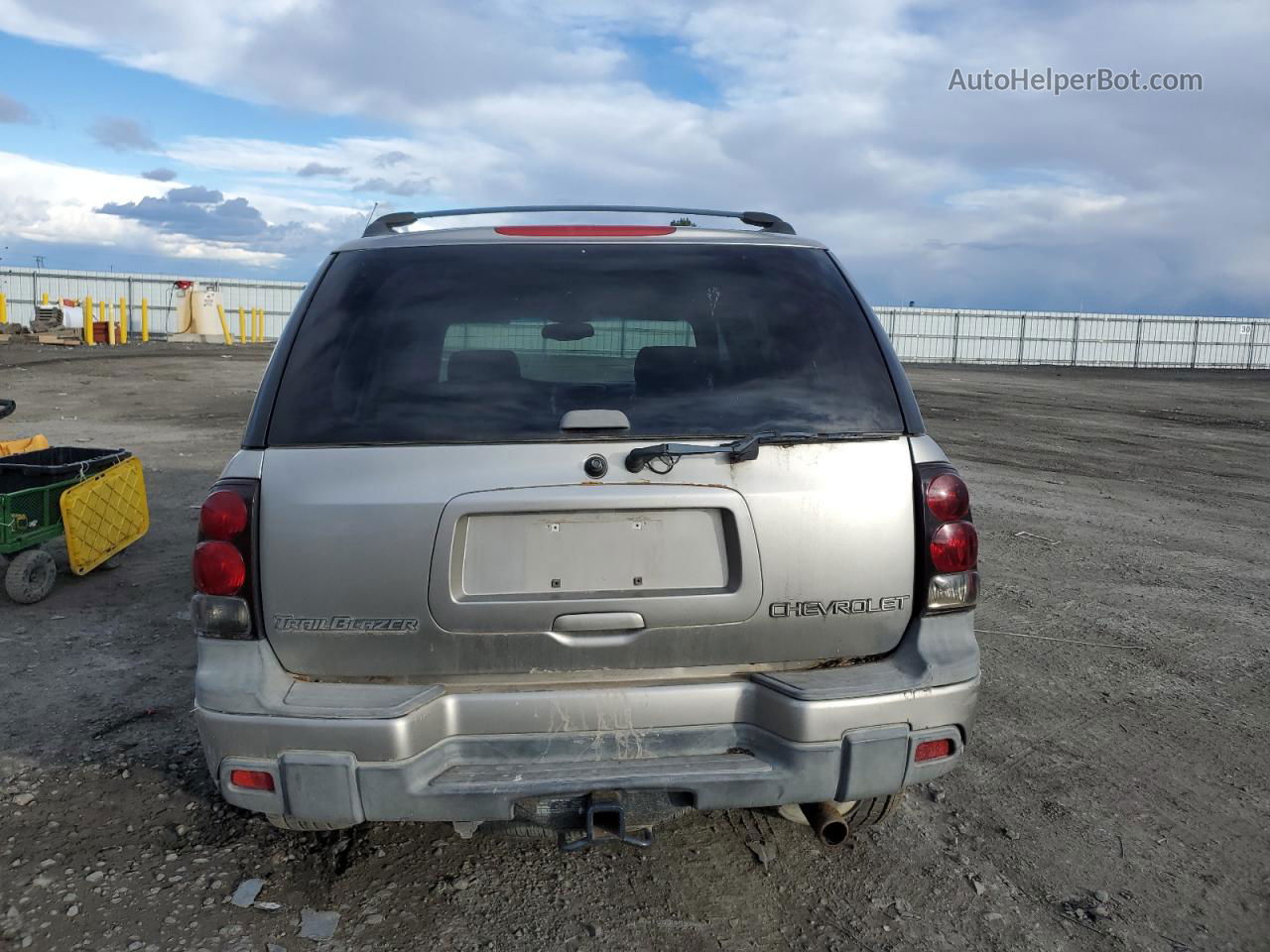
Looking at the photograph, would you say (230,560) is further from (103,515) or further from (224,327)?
(224,327)

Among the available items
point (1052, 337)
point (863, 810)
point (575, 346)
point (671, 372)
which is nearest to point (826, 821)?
point (863, 810)

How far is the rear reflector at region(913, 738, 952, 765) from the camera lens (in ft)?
8.53

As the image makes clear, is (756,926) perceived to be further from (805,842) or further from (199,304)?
(199,304)

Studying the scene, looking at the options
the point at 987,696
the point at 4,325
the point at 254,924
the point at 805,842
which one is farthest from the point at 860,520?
the point at 4,325

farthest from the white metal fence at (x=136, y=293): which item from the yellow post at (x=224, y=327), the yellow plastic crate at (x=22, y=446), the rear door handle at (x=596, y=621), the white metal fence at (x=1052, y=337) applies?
the rear door handle at (x=596, y=621)

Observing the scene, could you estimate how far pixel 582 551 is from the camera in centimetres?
252

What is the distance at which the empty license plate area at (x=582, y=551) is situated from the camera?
8.21 ft

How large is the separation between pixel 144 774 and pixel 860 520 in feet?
9.02

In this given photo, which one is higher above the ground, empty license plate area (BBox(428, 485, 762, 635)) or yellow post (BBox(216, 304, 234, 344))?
yellow post (BBox(216, 304, 234, 344))

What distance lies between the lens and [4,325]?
110 ft

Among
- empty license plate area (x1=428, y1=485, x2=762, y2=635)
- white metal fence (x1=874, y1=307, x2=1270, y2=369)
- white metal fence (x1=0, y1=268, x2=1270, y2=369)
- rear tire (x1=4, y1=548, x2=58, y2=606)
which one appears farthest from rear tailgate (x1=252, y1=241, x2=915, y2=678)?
white metal fence (x1=874, y1=307, x2=1270, y2=369)

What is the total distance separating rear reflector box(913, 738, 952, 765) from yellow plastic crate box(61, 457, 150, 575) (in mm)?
5216

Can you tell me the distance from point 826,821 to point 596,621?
3.32 ft

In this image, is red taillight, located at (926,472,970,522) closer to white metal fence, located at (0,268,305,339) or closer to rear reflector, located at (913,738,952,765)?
rear reflector, located at (913,738,952,765)
